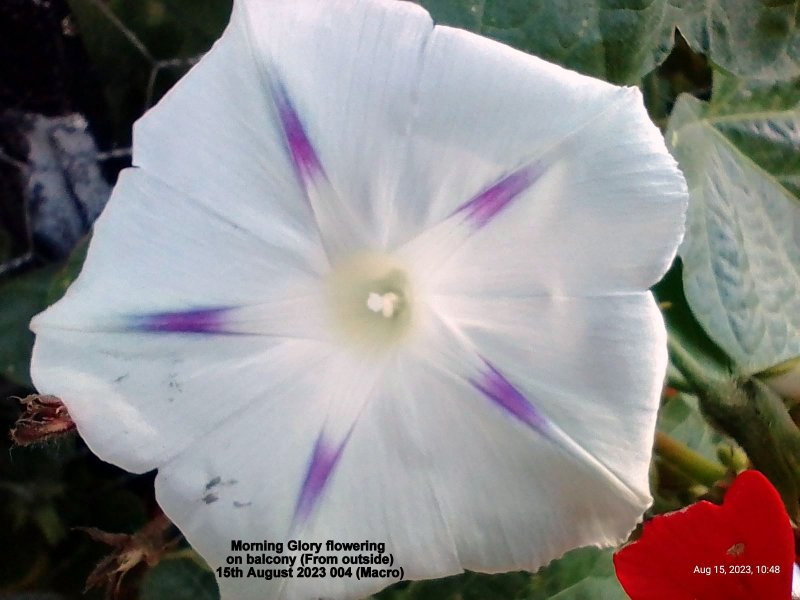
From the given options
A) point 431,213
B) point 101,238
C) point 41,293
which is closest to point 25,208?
point 41,293

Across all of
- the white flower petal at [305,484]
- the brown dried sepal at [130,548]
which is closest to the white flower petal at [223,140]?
the white flower petal at [305,484]

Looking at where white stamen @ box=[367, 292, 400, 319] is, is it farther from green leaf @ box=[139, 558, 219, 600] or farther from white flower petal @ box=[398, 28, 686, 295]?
green leaf @ box=[139, 558, 219, 600]

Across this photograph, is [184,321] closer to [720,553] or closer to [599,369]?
[599,369]

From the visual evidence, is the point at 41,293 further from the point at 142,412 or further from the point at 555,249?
the point at 555,249

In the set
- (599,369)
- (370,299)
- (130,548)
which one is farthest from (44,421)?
(599,369)

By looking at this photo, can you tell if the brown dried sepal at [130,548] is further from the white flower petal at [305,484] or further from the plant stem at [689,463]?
the plant stem at [689,463]

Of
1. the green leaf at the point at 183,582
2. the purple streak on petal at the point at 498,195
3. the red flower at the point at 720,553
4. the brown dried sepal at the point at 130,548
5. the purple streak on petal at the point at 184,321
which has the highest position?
the purple streak on petal at the point at 498,195
